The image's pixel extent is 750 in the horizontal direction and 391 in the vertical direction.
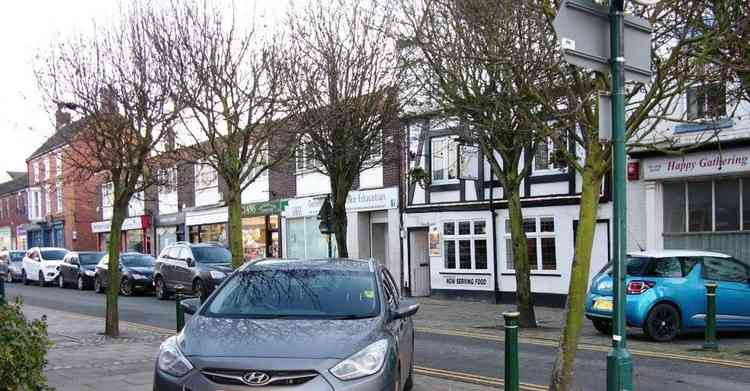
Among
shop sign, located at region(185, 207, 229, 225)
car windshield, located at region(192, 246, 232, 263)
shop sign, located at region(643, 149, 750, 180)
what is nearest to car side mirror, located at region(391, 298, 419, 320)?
shop sign, located at region(643, 149, 750, 180)

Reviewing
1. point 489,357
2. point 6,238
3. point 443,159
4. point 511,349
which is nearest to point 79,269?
point 443,159

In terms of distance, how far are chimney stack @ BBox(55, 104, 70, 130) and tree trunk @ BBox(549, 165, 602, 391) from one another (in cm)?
1043

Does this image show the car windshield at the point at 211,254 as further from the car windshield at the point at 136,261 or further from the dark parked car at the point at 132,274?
the car windshield at the point at 136,261

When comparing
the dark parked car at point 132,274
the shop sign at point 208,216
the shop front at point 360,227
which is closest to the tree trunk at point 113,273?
the shop front at point 360,227

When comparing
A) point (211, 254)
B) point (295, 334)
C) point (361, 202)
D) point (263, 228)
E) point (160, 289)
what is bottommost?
point (160, 289)

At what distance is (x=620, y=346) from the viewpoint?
587cm

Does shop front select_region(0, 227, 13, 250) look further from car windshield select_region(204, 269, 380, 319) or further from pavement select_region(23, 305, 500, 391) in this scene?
car windshield select_region(204, 269, 380, 319)

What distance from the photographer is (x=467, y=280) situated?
79.7 ft

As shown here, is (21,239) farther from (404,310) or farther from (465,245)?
(404,310)

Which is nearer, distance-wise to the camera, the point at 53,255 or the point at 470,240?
the point at 470,240

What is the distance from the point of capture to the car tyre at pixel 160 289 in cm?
2531

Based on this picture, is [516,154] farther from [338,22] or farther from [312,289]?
[312,289]

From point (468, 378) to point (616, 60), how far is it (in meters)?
5.35

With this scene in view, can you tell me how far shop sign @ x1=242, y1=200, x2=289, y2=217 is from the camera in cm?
3231
